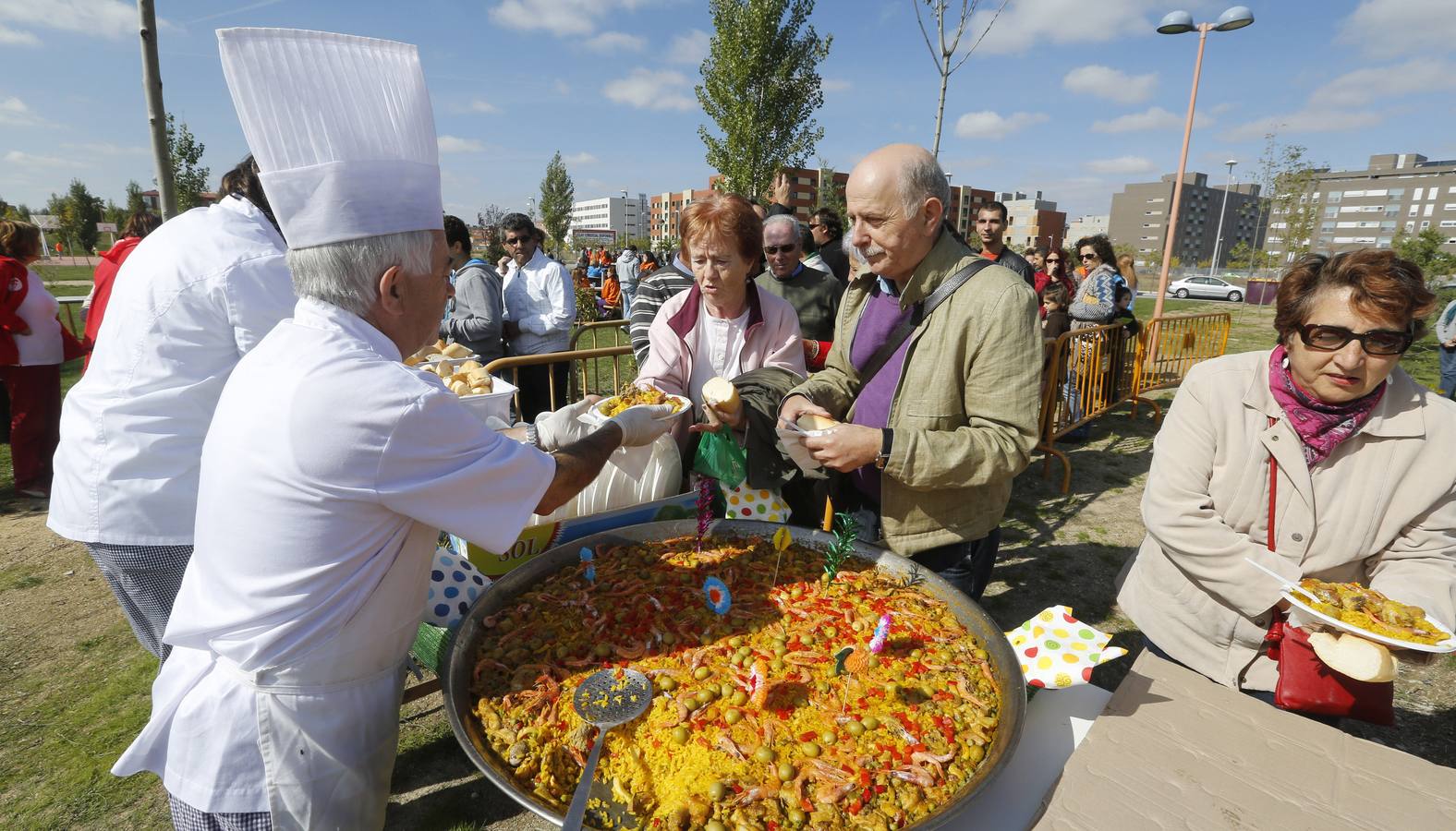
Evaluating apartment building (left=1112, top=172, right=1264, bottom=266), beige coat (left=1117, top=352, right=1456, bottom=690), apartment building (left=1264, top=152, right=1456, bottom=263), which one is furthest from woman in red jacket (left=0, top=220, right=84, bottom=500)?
apartment building (left=1112, top=172, right=1264, bottom=266)

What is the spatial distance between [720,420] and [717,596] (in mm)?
963

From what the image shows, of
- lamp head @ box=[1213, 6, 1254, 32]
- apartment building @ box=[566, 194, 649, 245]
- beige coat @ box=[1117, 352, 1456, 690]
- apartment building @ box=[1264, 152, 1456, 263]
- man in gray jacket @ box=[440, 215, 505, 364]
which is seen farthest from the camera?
apartment building @ box=[566, 194, 649, 245]

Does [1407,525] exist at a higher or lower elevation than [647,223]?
lower

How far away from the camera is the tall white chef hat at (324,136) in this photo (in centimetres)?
158

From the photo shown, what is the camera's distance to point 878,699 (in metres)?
1.86

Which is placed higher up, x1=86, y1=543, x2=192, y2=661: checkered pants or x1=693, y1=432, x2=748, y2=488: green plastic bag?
x1=693, y1=432, x2=748, y2=488: green plastic bag

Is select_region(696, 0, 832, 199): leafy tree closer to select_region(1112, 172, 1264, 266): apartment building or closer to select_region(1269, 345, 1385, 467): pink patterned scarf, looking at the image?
select_region(1269, 345, 1385, 467): pink patterned scarf

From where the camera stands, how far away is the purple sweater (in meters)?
2.64

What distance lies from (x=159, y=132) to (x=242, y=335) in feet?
12.0

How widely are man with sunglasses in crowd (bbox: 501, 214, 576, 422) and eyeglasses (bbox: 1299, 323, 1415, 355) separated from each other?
6079 mm

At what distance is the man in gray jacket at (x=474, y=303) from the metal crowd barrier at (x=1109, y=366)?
5335mm

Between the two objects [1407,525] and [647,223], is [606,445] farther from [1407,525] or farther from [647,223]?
[647,223]

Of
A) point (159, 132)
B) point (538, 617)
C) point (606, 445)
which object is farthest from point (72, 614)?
point (606, 445)

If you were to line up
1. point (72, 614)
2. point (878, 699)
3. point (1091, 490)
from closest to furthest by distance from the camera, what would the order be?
point (878, 699), point (72, 614), point (1091, 490)
